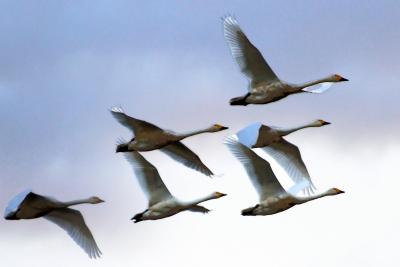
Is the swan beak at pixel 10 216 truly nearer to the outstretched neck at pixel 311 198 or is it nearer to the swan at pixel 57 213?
the swan at pixel 57 213

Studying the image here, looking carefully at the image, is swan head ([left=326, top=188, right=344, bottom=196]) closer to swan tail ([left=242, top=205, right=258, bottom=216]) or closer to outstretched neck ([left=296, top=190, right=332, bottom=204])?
outstretched neck ([left=296, top=190, right=332, bottom=204])

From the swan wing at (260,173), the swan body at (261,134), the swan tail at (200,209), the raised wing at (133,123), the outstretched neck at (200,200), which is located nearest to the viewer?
the swan body at (261,134)

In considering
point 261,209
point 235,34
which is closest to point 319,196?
point 261,209

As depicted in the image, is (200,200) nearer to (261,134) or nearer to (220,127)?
(220,127)

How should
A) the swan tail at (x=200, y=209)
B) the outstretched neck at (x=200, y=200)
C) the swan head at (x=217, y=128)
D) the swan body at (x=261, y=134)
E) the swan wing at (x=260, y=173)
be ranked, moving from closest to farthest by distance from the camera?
the swan body at (x=261, y=134) < the swan wing at (x=260, y=173) < the outstretched neck at (x=200, y=200) < the swan head at (x=217, y=128) < the swan tail at (x=200, y=209)

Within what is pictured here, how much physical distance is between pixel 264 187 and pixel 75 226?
6.21 metres

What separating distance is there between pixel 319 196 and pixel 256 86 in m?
4.02

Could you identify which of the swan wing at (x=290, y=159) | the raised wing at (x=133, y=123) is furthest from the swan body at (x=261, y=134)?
the raised wing at (x=133, y=123)

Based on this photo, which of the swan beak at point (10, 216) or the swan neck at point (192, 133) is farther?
the swan neck at point (192, 133)

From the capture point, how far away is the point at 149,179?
2398 inches

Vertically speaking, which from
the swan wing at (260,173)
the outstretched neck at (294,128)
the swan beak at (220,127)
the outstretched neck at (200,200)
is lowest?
the outstretched neck at (200,200)

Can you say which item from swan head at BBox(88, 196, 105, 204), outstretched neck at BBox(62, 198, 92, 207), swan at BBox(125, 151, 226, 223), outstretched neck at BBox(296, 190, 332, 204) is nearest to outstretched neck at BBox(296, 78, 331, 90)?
outstretched neck at BBox(296, 190, 332, 204)

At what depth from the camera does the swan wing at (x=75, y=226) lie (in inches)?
2404

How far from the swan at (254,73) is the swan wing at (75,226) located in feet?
20.6
